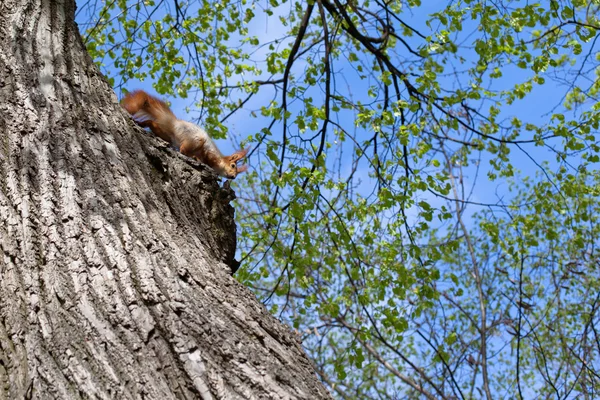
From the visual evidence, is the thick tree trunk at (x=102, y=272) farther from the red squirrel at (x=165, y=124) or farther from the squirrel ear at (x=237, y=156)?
the squirrel ear at (x=237, y=156)

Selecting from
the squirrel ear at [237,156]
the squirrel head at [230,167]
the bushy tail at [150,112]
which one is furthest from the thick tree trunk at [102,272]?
the squirrel ear at [237,156]

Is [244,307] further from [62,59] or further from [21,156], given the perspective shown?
[62,59]

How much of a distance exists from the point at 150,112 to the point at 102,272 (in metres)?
2.24

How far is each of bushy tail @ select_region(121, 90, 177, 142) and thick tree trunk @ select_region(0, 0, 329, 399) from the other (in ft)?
4.08

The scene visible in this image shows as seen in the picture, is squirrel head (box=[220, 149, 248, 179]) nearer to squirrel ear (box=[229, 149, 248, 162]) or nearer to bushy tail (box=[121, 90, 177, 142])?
squirrel ear (box=[229, 149, 248, 162])

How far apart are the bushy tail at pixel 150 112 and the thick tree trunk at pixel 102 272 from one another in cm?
124

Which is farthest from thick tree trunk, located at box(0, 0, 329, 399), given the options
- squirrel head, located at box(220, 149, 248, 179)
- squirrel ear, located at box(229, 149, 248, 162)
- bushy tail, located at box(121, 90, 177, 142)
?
squirrel ear, located at box(229, 149, 248, 162)

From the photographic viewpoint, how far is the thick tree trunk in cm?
147

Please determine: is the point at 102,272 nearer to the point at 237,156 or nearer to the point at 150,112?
the point at 150,112

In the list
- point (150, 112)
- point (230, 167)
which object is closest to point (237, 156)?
point (230, 167)

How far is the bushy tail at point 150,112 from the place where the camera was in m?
→ 3.72

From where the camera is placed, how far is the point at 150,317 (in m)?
1.57

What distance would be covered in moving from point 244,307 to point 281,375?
0.94 feet

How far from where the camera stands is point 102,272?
1.68 m
